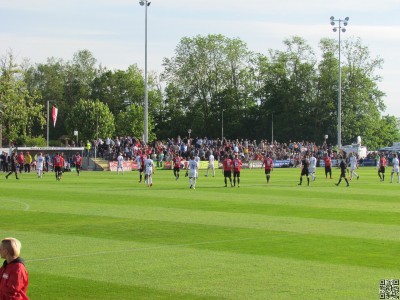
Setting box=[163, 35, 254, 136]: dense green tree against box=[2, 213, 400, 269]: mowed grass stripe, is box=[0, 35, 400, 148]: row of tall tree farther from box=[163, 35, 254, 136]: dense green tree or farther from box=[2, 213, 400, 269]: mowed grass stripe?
box=[2, 213, 400, 269]: mowed grass stripe

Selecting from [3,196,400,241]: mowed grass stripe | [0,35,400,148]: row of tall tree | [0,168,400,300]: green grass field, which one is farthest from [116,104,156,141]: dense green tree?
[3,196,400,241]: mowed grass stripe

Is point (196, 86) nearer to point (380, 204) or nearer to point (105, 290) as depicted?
point (380, 204)

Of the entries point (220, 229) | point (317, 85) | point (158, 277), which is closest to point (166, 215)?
point (220, 229)

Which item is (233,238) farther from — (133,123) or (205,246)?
(133,123)

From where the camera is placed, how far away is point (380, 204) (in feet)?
98.9

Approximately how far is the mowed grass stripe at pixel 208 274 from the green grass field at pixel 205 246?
0.02 m

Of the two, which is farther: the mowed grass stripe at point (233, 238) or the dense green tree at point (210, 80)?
the dense green tree at point (210, 80)

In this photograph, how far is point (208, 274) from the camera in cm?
1437

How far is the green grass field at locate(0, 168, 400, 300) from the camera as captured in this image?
13.2 m

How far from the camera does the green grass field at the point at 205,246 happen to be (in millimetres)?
13195

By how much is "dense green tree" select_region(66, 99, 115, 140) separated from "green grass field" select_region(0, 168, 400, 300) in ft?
280

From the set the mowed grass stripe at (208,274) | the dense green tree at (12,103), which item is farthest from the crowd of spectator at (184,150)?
the mowed grass stripe at (208,274)

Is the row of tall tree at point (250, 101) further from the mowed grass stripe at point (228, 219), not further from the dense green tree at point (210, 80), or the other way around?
the mowed grass stripe at point (228, 219)

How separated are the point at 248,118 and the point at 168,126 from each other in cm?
1368
